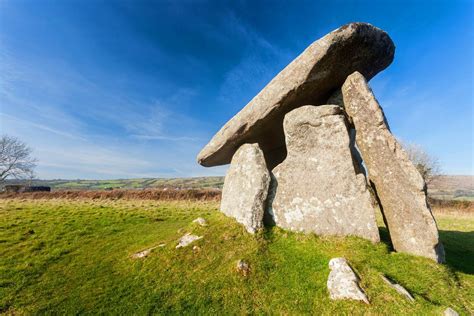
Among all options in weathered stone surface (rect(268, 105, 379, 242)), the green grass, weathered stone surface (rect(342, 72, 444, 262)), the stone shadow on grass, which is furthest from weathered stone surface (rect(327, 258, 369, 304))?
the stone shadow on grass

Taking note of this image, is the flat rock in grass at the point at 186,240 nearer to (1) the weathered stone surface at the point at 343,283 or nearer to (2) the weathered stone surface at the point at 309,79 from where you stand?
(2) the weathered stone surface at the point at 309,79

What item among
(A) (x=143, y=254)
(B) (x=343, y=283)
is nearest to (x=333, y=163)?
(B) (x=343, y=283)

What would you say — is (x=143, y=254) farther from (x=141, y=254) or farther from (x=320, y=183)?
(x=320, y=183)

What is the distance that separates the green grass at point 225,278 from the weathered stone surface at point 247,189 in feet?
1.10

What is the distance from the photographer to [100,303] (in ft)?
15.8

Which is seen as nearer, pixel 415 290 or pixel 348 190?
pixel 415 290

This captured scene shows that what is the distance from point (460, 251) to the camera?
8.76m

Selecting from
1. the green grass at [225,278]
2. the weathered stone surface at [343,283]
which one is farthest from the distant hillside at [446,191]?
the weathered stone surface at [343,283]

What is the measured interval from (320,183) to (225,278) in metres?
3.43

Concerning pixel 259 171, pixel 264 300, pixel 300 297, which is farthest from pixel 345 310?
pixel 259 171

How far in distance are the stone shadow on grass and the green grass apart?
80mm

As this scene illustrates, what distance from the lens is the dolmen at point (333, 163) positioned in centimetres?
621

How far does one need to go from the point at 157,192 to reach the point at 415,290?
2681 centimetres

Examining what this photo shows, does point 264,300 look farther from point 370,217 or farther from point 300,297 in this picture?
point 370,217
